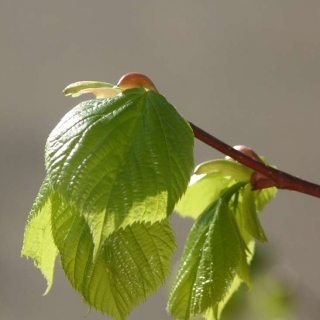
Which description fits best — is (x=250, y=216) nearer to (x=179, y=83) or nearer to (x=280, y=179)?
(x=280, y=179)

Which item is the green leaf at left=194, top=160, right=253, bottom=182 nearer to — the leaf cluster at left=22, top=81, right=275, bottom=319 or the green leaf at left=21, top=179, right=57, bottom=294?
the leaf cluster at left=22, top=81, right=275, bottom=319

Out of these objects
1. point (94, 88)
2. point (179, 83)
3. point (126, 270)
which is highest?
point (179, 83)

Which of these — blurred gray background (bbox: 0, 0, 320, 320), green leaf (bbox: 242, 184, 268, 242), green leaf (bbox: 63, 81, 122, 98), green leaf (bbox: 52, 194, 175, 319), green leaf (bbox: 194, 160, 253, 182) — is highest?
blurred gray background (bbox: 0, 0, 320, 320)

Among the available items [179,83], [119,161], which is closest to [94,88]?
[119,161]

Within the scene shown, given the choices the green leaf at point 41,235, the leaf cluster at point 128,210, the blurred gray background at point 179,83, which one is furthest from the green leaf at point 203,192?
the blurred gray background at point 179,83

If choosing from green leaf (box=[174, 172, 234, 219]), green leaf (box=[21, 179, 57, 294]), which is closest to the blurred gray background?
green leaf (box=[174, 172, 234, 219])

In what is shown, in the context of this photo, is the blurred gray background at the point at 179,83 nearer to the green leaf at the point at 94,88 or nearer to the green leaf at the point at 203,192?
the green leaf at the point at 203,192
